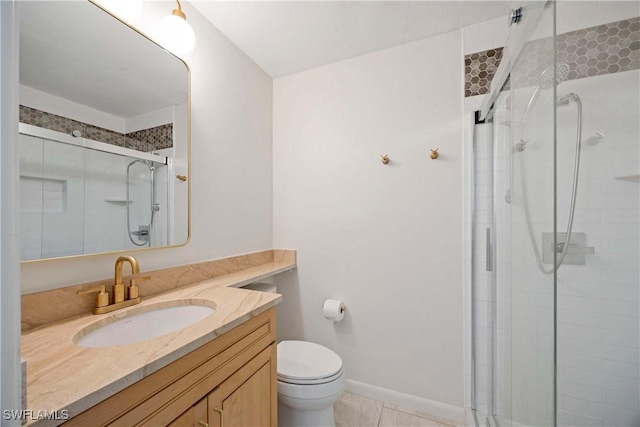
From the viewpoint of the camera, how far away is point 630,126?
1123mm

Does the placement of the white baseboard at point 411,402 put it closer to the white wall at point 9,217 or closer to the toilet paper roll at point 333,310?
the toilet paper roll at point 333,310

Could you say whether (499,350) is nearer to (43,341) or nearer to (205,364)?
(205,364)

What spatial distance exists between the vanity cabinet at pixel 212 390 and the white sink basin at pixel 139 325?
210mm

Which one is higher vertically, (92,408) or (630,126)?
(630,126)

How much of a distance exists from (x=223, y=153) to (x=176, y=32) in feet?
2.06

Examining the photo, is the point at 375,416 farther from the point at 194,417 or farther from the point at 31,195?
the point at 31,195

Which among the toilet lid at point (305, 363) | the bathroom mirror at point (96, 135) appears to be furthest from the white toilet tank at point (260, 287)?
the bathroom mirror at point (96, 135)

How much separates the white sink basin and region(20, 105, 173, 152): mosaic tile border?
68 centimetres

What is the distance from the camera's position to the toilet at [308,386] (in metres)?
1.27

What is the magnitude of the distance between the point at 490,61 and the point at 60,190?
7.01 feet

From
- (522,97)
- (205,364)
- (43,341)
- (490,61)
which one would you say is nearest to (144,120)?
(43,341)

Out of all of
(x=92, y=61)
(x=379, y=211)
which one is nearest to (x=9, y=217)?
(x=92, y=61)

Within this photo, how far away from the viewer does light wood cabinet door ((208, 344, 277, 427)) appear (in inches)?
33.0

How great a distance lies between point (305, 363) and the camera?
143cm
